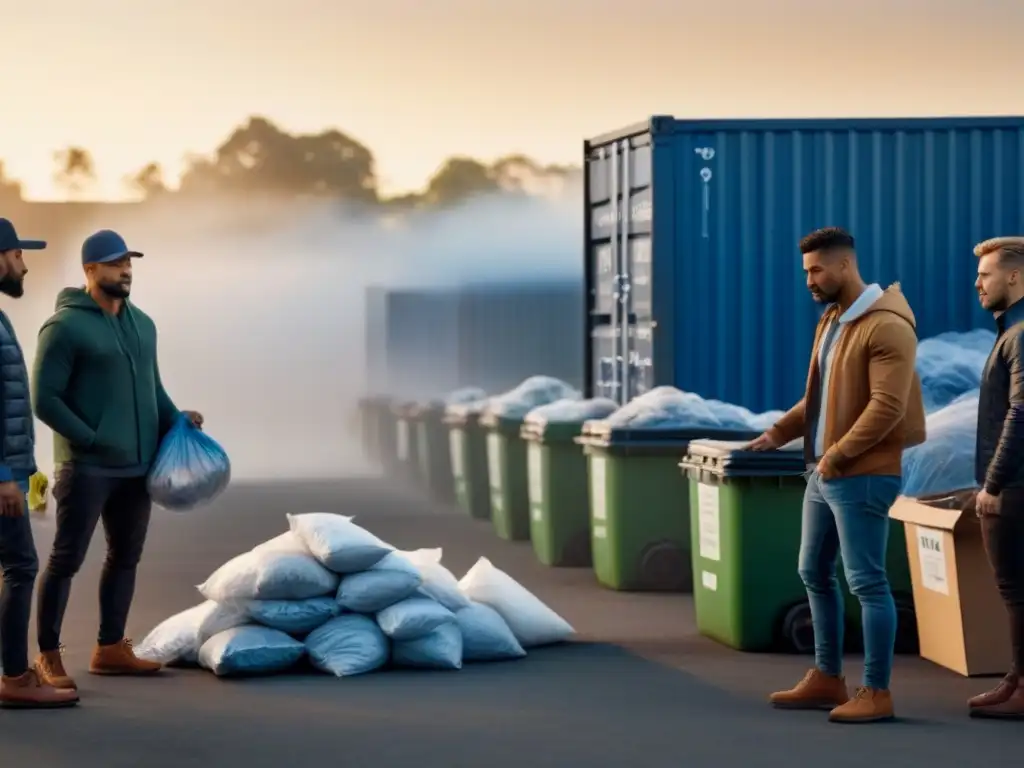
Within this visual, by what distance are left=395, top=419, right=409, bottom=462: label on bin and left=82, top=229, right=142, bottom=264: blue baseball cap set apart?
1813 centimetres

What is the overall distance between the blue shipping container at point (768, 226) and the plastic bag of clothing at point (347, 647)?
20.9 feet

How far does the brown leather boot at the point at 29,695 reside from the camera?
8578mm

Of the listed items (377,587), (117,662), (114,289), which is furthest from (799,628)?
(114,289)

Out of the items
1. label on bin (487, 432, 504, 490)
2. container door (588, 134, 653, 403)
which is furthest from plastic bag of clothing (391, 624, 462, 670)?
label on bin (487, 432, 504, 490)

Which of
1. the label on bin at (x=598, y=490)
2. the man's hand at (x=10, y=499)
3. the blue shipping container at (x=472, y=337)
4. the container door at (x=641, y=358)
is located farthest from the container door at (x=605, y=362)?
the man's hand at (x=10, y=499)

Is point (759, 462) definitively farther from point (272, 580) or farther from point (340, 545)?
point (272, 580)

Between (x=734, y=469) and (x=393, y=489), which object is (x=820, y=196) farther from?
(x=393, y=489)

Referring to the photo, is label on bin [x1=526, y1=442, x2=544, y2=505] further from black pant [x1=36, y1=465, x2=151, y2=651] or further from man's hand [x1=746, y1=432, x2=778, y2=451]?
man's hand [x1=746, y1=432, x2=778, y2=451]

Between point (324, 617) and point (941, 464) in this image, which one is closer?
point (324, 617)

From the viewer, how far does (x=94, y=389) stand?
359 inches

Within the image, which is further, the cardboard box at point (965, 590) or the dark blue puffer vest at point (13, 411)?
the cardboard box at point (965, 590)

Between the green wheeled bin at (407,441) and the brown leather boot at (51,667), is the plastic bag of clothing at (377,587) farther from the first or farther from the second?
the green wheeled bin at (407,441)

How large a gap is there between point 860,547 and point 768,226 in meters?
8.27

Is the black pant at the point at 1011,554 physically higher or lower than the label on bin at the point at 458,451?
higher
